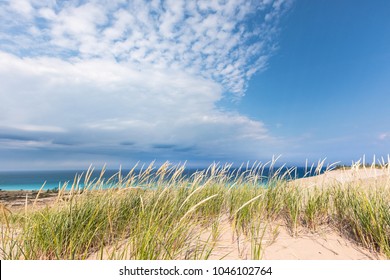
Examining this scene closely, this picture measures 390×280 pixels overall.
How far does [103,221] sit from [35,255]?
0.83m

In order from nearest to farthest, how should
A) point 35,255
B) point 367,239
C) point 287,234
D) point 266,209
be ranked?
point 35,255
point 367,239
point 287,234
point 266,209

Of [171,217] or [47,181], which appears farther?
[47,181]

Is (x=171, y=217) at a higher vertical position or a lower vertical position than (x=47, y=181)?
higher

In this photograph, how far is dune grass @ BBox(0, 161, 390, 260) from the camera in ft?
8.56

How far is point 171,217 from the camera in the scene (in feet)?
10.7

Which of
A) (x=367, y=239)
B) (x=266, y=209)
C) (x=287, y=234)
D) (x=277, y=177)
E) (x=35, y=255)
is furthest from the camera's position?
(x=277, y=177)

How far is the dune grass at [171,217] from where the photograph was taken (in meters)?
2.61

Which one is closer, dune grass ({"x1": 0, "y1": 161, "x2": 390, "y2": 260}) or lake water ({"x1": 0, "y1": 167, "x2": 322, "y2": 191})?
dune grass ({"x1": 0, "y1": 161, "x2": 390, "y2": 260})

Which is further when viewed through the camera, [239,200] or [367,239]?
[239,200]

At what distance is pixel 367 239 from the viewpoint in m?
3.03

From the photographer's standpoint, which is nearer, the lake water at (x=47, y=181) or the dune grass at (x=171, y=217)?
the dune grass at (x=171, y=217)
